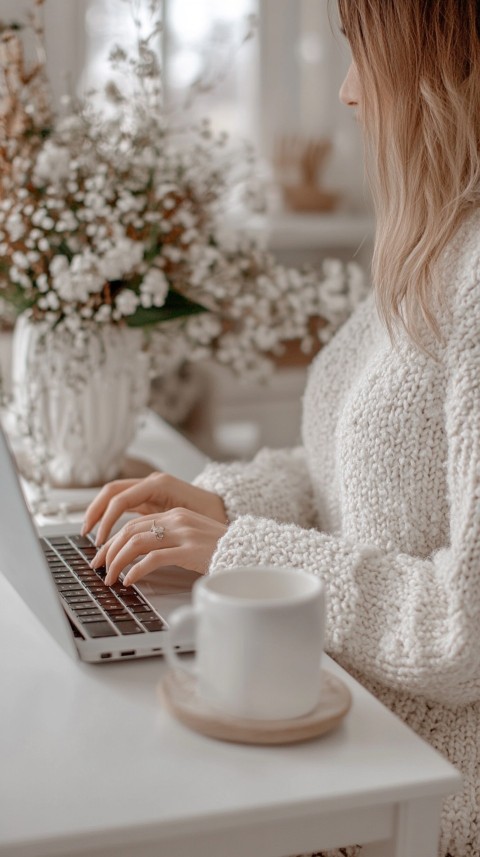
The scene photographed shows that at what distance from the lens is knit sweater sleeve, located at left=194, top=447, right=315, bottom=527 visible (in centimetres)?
114

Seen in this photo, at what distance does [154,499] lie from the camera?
1108 millimetres

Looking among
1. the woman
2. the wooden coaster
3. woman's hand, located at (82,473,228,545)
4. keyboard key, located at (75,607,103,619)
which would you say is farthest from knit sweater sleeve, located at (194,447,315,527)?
the wooden coaster

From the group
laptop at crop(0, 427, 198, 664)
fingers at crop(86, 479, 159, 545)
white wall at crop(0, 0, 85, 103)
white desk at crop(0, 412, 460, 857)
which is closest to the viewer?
white desk at crop(0, 412, 460, 857)

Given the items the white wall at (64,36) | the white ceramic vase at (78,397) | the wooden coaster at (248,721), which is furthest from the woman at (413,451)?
the white wall at (64,36)

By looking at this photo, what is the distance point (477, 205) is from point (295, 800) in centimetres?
56

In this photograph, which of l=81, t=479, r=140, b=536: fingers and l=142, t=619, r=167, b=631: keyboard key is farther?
l=81, t=479, r=140, b=536: fingers

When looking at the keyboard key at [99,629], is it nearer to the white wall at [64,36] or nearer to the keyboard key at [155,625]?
the keyboard key at [155,625]

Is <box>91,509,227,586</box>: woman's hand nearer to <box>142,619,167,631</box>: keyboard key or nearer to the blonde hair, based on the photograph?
<box>142,619,167,631</box>: keyboard key

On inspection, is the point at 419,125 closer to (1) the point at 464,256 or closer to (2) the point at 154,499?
(1) the point at 464,256

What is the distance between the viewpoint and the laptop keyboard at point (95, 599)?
2.77ft

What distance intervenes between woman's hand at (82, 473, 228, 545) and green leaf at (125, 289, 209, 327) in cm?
29

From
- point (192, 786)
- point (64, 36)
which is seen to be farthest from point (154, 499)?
point (64, 36)

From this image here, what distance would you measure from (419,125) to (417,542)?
386mm

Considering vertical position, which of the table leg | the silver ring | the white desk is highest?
the silver ring
